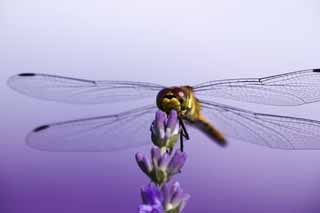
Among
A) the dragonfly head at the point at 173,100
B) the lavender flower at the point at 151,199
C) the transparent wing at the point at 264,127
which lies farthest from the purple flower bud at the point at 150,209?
the transparent wing at the point at 264,127

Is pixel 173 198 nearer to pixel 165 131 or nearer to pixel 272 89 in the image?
pixel 165 131

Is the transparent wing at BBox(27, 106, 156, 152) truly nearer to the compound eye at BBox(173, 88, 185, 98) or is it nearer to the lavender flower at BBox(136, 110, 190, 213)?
the compound eye at BBox(173, 88, 185, 98)

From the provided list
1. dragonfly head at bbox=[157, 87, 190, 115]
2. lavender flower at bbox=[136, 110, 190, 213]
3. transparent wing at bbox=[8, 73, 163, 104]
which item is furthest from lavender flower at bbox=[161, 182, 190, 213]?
transparent wing at bbox=[8, 73, 163, 104]

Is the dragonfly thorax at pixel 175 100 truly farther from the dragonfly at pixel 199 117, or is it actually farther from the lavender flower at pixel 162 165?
the lavender flower at pixel 162 165

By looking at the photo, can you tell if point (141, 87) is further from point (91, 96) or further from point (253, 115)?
point (253, 115)

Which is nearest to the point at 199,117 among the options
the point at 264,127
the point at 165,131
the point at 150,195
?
the point at 264,127
